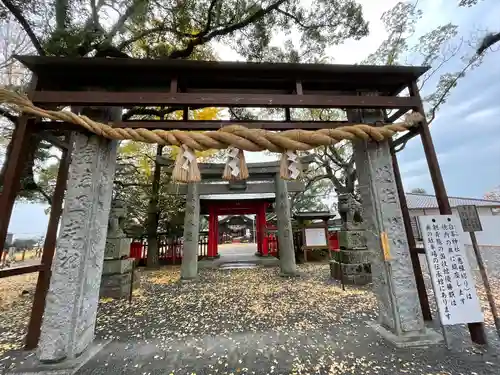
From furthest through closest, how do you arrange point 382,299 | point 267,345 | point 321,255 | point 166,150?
point 166,150 → point 321,255 → point 382,299 → point 267,345

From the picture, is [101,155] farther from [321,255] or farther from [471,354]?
[321,255]

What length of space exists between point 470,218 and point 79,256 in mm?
5498

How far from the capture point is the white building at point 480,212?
14.3 meters

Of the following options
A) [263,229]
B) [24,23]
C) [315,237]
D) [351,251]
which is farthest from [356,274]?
[24,23]

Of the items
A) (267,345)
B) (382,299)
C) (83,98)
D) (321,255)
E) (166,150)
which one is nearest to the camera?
(83,98)

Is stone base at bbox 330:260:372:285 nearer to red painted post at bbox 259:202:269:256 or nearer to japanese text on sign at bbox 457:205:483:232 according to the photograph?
japanese text on sign at bbox 457:205:483:232

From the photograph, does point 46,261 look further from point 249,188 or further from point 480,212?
point 480,212

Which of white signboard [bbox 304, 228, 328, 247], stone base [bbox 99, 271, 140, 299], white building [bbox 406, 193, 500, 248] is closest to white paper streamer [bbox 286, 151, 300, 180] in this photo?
stone base [bbox 99, 271, 140, 299]

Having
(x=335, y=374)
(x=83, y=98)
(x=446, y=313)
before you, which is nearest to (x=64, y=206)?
(x=83, y=98)

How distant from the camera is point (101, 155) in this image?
305 cm

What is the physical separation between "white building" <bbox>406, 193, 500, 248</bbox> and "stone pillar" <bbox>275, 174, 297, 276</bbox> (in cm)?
580

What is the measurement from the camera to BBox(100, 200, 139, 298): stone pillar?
5508 mm

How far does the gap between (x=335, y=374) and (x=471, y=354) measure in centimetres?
167

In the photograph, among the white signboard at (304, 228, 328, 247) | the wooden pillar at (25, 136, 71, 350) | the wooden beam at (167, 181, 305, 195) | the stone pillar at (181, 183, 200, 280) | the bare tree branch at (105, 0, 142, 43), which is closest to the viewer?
the wooden pillar at (25, 136, 71, 350)
